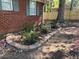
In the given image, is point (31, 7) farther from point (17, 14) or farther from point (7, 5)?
point (7, 5)

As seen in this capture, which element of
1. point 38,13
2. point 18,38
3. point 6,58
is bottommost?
point 6,58

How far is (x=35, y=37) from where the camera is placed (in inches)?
378

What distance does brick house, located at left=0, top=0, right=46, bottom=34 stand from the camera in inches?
442

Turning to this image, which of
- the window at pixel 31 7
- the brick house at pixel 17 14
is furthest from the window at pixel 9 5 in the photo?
the window at pixel 31 7

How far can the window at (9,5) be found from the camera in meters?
11.2

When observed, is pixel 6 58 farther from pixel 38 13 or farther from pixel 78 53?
pixel 38 13

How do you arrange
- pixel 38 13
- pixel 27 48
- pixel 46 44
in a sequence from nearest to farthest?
pixel 27 48 < pixel 46 44 < pixel 38 13

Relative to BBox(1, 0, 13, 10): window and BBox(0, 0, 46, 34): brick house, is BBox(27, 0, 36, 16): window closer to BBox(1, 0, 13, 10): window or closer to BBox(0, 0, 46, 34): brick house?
Answer: BBox(0, 0, 46, 34): brick house

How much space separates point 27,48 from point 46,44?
139cm

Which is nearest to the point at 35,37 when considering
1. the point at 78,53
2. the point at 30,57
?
the point at 30,57

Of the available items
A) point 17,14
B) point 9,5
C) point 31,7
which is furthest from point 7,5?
point 31,7

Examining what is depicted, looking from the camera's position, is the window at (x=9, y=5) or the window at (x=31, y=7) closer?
the window at (x=9, y=5)

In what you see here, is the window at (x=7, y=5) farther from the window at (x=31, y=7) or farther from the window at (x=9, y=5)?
the window at (x=31, y=7)

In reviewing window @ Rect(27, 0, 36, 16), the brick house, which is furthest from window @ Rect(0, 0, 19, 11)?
window @ Rect(27, 0, 36, 16)
